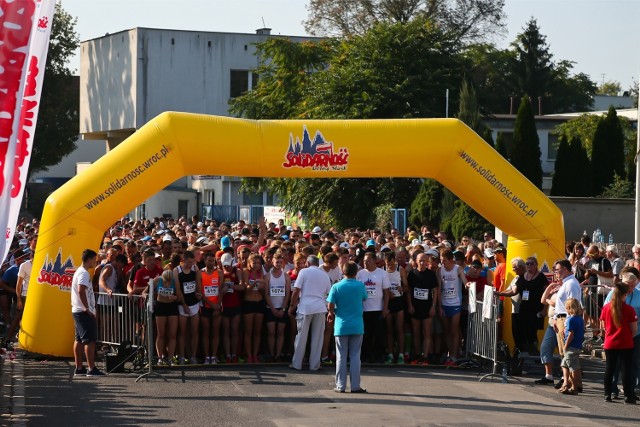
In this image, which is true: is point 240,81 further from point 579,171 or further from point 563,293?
point 563,293

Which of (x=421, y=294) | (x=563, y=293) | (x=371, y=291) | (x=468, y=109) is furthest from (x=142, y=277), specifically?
(x=468, y=109)

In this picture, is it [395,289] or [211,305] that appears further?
[395,289]

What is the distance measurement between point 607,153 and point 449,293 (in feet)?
85.8

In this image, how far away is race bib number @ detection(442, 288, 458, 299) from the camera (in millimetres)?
16344

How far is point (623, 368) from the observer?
13.4 meters

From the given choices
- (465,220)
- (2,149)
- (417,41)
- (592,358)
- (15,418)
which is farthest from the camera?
(417,41)

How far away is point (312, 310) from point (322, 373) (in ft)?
2.84

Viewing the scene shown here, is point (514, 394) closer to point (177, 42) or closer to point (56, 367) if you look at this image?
point (56, 367)

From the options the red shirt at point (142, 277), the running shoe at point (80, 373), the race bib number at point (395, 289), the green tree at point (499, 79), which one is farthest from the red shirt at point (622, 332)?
the green tree at point (499, 79)

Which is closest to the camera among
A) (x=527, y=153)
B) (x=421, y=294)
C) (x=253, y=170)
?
(x=253, y=170)

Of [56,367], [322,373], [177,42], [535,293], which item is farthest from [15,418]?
[177,42]

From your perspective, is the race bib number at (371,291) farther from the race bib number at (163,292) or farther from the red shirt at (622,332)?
the red shirt at (622,332)

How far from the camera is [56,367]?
15.4m

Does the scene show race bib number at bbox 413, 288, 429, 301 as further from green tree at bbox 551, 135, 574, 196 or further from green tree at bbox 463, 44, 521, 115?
green tree at bbox 463, 44, 521, 115
